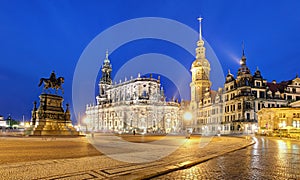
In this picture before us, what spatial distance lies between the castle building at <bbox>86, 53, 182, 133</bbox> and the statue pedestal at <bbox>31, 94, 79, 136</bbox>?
54.9 metres

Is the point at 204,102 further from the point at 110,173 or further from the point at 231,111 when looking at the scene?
the point at 110,173

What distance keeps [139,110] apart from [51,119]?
60.2 m

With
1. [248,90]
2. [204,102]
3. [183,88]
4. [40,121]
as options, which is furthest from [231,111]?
[40,121]

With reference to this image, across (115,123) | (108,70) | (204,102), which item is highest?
(108,70)

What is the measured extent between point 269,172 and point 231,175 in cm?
147

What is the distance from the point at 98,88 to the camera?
135 m

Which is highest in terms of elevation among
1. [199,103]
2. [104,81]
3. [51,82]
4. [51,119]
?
[104,81]

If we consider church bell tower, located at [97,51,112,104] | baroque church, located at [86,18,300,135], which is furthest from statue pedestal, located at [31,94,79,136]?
church bell tower, located at [97,51,112,104]

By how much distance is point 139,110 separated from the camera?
93.4m

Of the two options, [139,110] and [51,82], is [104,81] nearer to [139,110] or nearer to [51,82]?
[139,110]

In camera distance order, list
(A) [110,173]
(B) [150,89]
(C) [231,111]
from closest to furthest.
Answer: (A) [110,173], (C) [231,111], (B) [150,89]

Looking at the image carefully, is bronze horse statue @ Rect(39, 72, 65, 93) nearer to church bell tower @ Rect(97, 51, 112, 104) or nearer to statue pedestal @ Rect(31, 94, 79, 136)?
statue pedestal @ Rect(31, 94, 79, 136)

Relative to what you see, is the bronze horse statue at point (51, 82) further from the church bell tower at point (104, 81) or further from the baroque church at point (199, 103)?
the church bell tower at point (104, 81)

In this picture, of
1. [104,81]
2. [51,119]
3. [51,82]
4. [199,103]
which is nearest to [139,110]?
[199,103]
